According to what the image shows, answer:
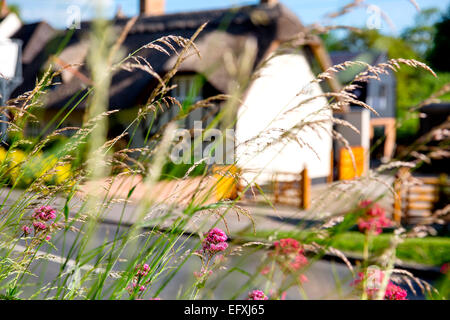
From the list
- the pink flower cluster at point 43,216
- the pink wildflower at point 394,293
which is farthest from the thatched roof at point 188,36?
the pink flower cluster at point 43,216

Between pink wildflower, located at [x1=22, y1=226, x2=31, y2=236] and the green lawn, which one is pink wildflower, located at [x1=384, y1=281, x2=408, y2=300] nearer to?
pink wildflower, located at [x1=22, y1=226, x2=31, y2=236]

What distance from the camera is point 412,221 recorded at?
9.63 m

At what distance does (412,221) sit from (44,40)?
51.0 ft

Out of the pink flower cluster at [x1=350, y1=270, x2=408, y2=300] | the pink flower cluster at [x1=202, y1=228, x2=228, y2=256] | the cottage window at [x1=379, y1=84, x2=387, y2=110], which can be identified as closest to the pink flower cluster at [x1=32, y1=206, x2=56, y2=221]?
the pink flower cluster at [x1=202, y1=228, x2=228, y2=256]

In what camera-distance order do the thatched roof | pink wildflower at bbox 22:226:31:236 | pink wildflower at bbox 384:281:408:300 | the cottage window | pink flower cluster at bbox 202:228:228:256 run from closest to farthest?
pink flower cluster at bbox 202:228:228:256, pink wildflower at bbox 22:226:31:236, pink wildflower at bbox 384:281:408:300, the thatched roof, the cottage window

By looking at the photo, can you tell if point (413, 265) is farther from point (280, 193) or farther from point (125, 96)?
point (125, 96)

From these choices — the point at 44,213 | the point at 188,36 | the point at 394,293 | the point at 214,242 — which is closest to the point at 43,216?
the point at 44,213

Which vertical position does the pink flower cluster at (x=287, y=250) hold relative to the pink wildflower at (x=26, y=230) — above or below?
below

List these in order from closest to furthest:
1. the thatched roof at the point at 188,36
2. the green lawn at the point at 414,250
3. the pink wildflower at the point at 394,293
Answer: the pink wildflower at the point at 394,293 < the green lawn at the point at 414,250 < the thatched roof at the point at 188,36

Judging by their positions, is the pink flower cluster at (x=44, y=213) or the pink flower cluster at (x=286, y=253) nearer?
the pink flower cluster at (x=286, y=253)

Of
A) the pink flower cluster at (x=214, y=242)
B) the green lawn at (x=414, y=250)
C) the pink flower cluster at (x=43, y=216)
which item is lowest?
the green lawn at (x=414, y=250)

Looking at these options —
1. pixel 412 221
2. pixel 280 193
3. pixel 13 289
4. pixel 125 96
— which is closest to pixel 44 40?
pixel 125 96

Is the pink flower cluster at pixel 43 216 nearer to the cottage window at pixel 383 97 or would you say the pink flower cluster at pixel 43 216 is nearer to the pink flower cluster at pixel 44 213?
the pink flower cluster at pixel 44 213
